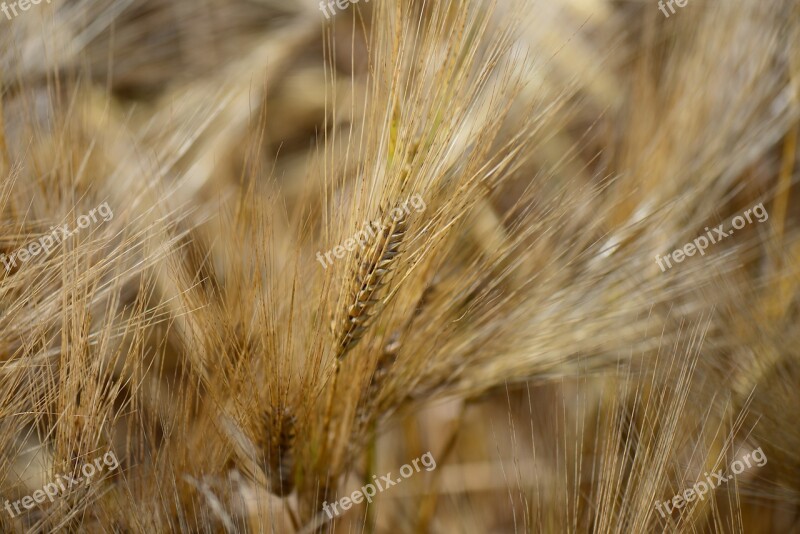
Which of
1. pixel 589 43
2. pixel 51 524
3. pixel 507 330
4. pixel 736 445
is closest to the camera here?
pixel 51 524

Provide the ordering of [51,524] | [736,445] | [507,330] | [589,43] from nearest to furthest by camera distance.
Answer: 1. [51,524]
2. [507,330]
3. [736,445]
4. [589,43]

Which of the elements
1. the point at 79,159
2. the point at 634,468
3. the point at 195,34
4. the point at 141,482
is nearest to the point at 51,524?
the point at 141,482

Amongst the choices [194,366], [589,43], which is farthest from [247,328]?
[589,43]

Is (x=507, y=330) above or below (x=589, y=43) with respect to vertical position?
below

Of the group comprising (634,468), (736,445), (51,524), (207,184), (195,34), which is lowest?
(736,445)

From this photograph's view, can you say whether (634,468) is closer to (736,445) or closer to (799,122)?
(736,445)

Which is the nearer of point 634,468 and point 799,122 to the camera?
point 634,468
